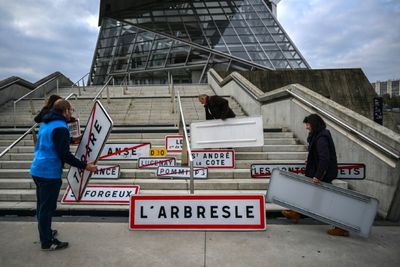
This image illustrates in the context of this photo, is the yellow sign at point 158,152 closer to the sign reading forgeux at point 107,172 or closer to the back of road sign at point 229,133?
the sign reading forgeux at point 107,172

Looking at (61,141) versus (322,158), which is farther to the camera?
(322,158)

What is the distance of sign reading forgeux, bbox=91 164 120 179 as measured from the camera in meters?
5.64

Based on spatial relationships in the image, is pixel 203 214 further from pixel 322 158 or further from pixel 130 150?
pixel 130 150

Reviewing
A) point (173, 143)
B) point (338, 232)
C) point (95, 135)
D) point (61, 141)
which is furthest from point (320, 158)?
point (173, 143)

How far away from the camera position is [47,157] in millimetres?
3291

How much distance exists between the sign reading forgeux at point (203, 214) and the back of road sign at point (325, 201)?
0.36m

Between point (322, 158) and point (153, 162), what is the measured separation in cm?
334

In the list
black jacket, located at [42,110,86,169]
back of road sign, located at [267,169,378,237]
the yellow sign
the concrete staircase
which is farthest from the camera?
the yellow sign

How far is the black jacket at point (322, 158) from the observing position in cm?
385

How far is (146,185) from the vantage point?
539cm

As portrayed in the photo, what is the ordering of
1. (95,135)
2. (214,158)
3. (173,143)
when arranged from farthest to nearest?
1. (173,143)
2. (214,158)
3. (95,135)

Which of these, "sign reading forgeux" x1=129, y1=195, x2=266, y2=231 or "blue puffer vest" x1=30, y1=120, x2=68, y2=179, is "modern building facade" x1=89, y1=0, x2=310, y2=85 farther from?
"blue puffer vest" x1=30, y1=120, x2=68, y2=179

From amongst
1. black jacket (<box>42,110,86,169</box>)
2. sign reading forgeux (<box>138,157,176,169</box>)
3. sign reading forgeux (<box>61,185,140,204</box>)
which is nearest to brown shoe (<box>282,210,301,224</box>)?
sign reading forgeux (<box>61,185,140,204</box>)

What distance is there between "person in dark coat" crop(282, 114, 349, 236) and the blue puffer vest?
10.3ft
